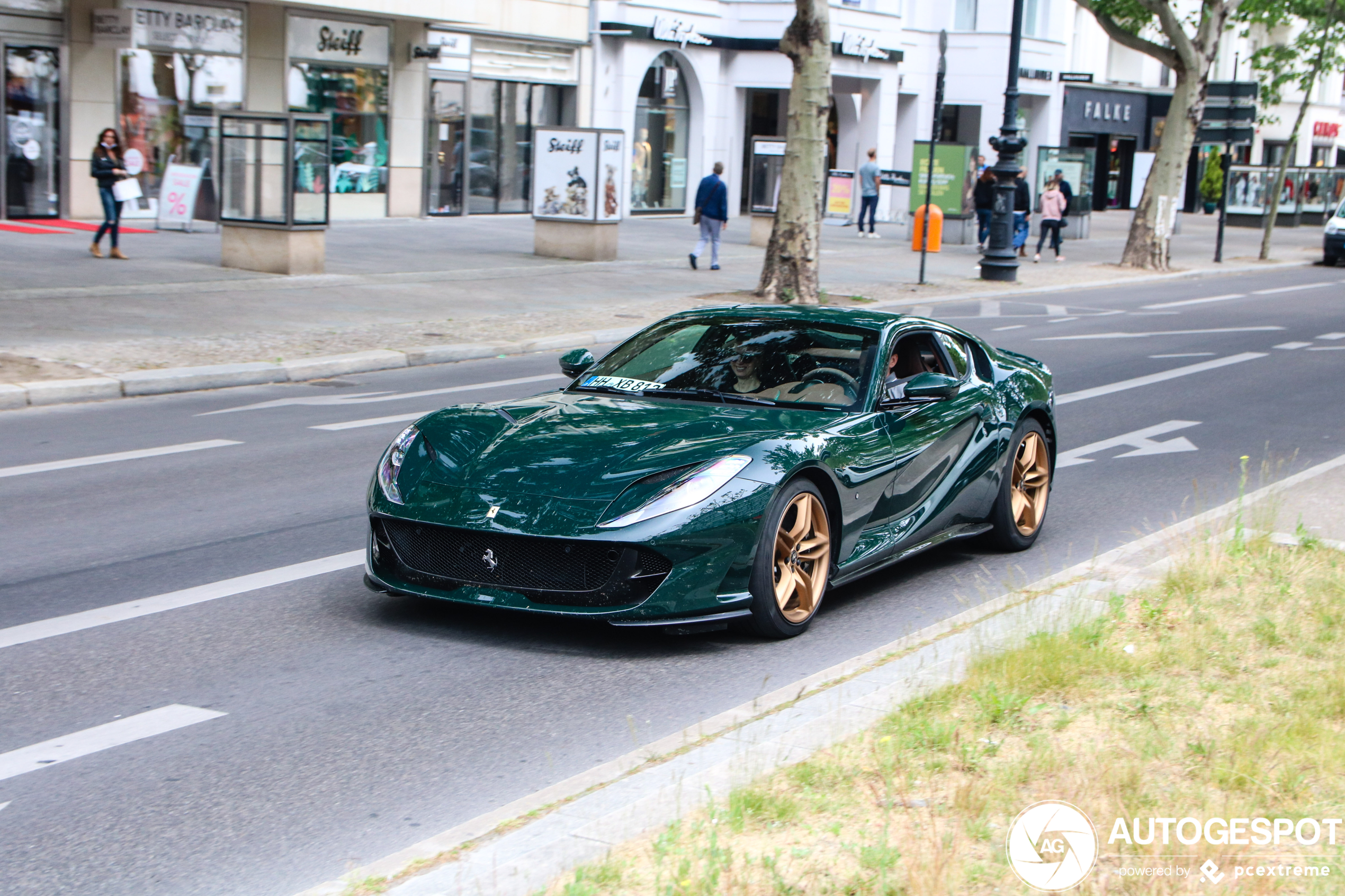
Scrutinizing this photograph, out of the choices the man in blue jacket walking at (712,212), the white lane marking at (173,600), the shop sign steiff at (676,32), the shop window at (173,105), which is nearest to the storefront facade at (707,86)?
the shop sign steiff at (676,32)

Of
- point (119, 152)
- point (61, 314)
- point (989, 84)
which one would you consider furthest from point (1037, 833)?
point (989, 84)

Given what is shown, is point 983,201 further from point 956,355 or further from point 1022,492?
point 956,355

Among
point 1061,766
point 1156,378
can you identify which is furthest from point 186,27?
point 1061,766

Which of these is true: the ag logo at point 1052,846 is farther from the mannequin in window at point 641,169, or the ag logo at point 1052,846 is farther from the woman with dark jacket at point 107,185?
the mannequin in window at point 641,169

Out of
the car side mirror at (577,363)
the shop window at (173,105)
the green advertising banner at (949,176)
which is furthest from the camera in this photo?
the green advertising banner at (949,176)

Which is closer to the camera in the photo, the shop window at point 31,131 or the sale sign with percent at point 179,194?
the shop window at point 31,131

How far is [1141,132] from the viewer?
196ft

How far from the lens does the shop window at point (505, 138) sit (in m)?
35.1

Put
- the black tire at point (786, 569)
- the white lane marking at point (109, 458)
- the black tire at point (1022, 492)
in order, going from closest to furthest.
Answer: the black tire at point (786, 569) → the black tire at point (1022, 492) → the white lane marking at point (109, 458)

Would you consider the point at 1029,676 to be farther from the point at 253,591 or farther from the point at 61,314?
the point at 61,314

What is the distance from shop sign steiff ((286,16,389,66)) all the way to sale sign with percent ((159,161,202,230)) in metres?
5.04

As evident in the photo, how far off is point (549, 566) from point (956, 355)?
299cm

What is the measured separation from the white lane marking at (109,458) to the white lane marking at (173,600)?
3079mm

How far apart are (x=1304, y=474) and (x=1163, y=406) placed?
14.1 feet
